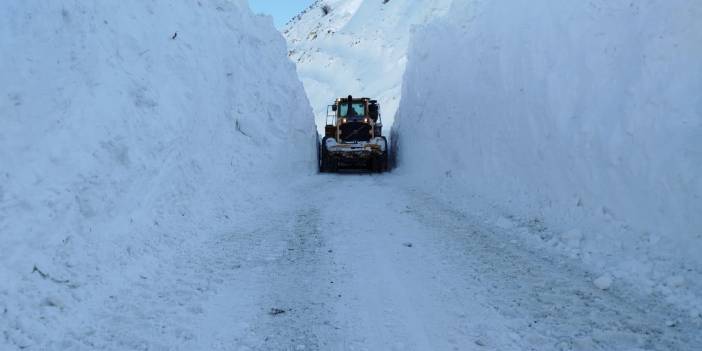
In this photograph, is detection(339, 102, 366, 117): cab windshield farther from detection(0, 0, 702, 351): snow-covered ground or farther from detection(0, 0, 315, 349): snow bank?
detection(0, 0, 702, 351): snow-covered ground

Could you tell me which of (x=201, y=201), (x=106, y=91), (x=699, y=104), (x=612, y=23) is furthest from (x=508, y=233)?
(x=106, y=91)

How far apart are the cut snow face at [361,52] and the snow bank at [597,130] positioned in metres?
21.3

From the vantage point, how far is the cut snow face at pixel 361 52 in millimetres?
38344

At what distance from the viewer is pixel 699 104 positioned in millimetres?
6113

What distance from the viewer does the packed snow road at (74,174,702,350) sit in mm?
4348

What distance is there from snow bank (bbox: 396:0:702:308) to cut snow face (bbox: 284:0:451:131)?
21318mm

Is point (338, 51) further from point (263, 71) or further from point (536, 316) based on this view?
point (536, 316)

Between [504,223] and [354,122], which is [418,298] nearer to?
[504,223]

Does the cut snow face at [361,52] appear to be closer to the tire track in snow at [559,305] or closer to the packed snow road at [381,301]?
the packed snow road at [381,301]

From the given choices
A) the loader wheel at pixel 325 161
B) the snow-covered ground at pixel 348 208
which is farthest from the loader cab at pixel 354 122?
the snow-covered ground at pixel 348 208

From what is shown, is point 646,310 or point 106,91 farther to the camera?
point 106,91

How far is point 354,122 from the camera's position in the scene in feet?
65.1

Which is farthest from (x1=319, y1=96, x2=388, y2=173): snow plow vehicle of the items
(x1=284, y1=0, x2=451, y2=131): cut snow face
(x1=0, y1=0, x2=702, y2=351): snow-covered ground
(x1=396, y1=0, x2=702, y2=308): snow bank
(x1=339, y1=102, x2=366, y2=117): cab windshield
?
(x1=284, y1=0, x2=451, y2=131): cut snow face

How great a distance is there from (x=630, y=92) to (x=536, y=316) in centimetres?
422
